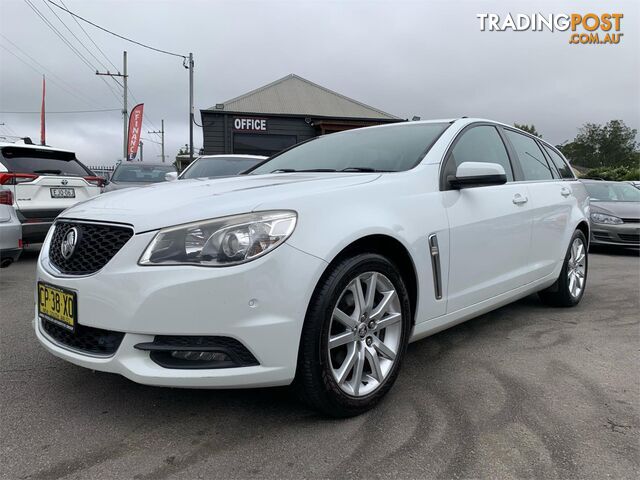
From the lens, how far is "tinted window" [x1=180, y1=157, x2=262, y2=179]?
756 cm

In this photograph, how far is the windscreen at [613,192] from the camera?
9.48 m

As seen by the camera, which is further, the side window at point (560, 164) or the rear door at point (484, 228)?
the side window at point (560, 164)

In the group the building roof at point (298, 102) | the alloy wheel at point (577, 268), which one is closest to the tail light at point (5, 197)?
the alloy wheel at point (577, 268)

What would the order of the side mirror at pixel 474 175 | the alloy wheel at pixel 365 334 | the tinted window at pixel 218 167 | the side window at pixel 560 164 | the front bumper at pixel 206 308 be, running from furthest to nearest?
the tinted window at pixel 218 167 → the side window at pixel 560 164 → the side mirror at pixel 474 175 → the alloy wheel at pixel 365 334 → the front bumper at pixel 206 308

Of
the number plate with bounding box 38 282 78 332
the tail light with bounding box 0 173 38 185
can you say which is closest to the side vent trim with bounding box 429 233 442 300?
the number plate with bounding box 38 282 78 332

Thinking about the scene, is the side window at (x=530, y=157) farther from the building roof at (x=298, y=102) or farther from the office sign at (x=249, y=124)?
the building roof at (x=298, y=102)

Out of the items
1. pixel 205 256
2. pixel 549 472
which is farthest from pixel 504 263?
pixel 205 256

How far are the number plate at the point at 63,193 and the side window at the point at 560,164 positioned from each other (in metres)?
5.73

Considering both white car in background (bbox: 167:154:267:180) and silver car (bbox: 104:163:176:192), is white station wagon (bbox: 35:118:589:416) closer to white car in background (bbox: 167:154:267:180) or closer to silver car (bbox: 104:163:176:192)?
white car in background (bbox: 167:154:267:180)

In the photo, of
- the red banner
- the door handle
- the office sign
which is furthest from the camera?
the red banner

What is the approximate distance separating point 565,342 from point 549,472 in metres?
1.79

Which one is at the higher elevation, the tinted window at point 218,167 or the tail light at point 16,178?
the tinted window at point 218,167

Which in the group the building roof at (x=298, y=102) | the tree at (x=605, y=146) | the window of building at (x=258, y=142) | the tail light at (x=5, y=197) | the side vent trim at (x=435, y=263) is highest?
the tree at (x=605, y=146)

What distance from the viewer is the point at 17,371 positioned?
2777 millimetres
